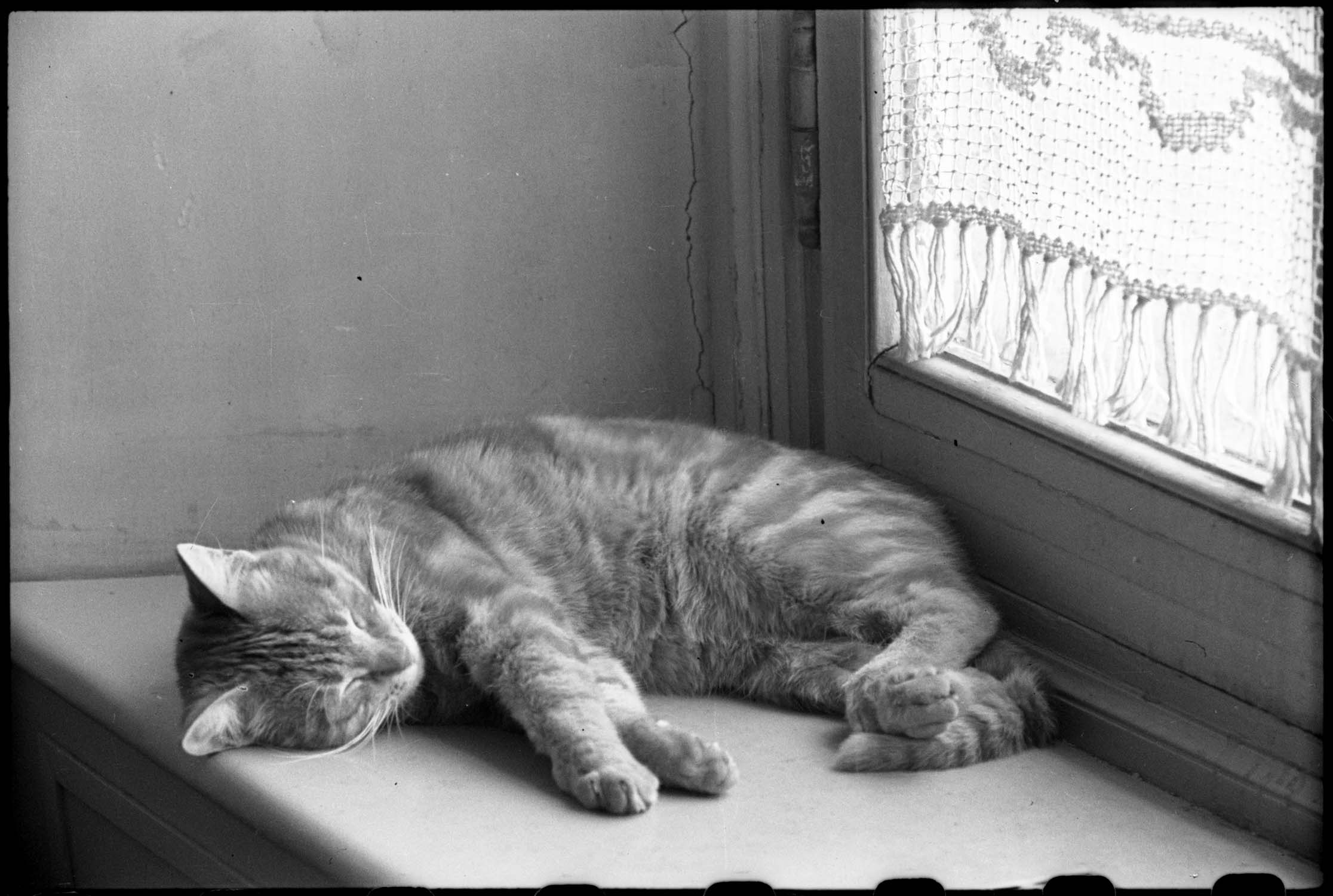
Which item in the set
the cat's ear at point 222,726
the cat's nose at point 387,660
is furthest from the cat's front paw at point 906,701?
the cat's ear at point 222,726

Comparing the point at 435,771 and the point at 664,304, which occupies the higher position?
the point at 664,304

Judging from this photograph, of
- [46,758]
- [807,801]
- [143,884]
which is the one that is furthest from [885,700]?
[46,758]

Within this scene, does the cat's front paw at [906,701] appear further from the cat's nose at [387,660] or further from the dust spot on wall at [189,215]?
the dust spot on wall at [189,215]

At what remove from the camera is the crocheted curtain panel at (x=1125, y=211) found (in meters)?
1.21

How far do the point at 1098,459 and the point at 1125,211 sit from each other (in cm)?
28

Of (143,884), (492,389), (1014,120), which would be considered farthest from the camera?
(492,389)

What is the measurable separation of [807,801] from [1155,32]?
85 cm

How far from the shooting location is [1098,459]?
1.45 meters

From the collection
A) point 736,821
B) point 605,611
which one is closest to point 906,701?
point 736,821

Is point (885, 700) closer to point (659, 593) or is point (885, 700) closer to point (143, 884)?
point (659, 593)

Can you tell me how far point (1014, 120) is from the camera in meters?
1.49

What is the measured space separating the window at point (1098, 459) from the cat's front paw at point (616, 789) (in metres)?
0.52

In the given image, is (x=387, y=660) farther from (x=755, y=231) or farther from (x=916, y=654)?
(x=755, y=231)

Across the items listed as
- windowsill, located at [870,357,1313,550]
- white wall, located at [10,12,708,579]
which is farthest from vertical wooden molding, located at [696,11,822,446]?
windowsill, located at [870,357,1313,550]
